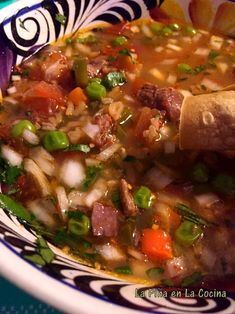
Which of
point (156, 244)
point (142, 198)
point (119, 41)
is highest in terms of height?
point (119, 41)

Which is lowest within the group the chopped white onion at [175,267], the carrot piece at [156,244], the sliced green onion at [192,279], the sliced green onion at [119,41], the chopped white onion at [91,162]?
the sliced green onion at [192,279]

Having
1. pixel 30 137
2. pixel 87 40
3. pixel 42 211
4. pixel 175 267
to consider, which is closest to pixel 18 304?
pixel 42 211

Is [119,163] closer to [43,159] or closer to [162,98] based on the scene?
[43,159]

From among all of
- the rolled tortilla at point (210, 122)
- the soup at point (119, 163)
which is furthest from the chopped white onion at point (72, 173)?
the rolled tortilla at point (210, 122)

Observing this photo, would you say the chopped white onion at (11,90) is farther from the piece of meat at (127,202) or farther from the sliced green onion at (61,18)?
the piece of meat at (127,202)

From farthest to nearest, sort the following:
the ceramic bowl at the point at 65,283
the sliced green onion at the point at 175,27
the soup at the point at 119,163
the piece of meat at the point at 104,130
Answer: the sliced green onion at the point at 175,27
the piece of meat at the point at 104,130
the soup at the point at 119,163
the ceramic bowl at the point at 65,283

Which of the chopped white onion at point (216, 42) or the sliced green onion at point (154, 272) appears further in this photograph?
the chopped white onion at point (216, 42)
